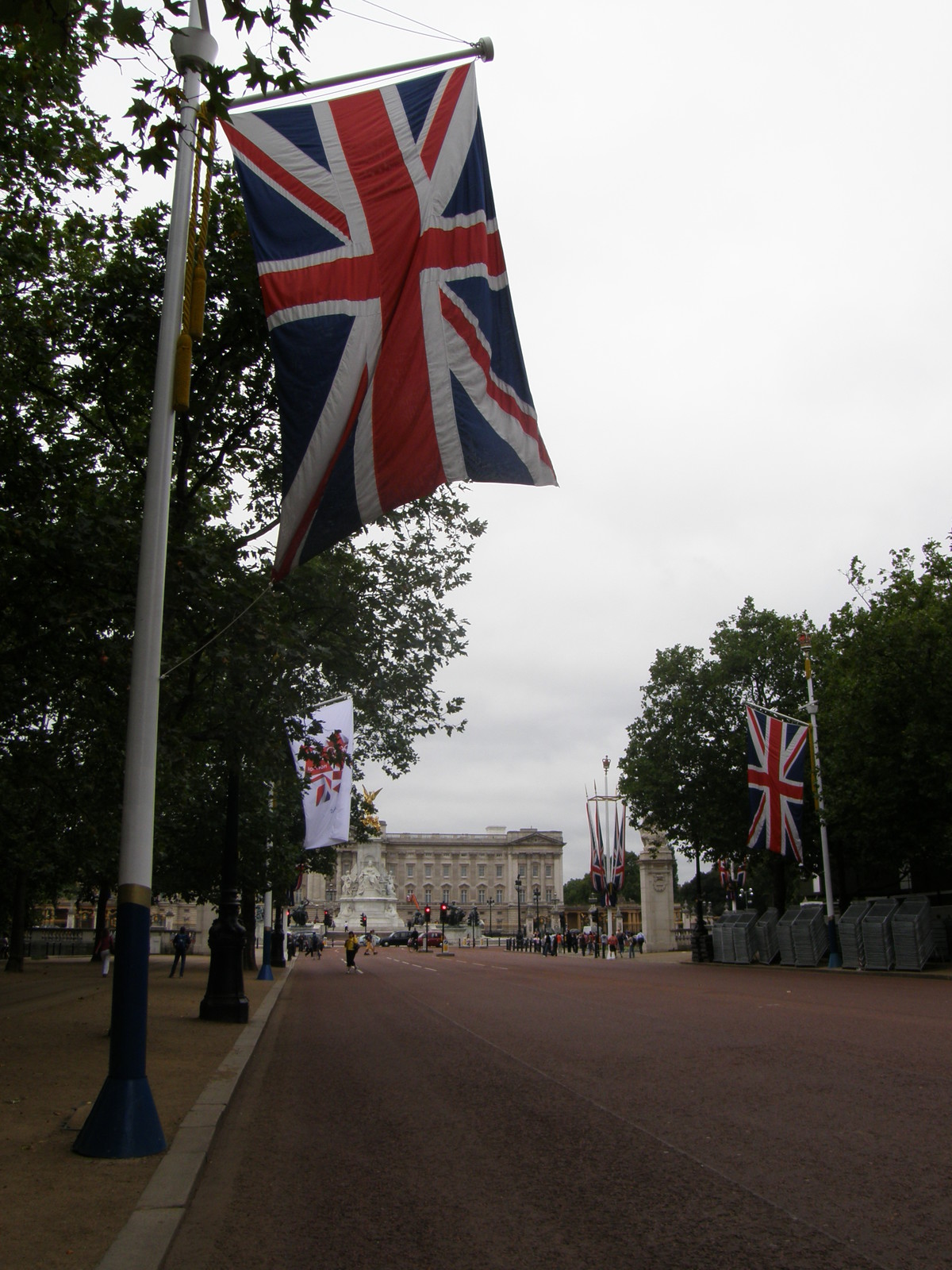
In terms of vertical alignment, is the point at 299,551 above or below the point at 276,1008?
above

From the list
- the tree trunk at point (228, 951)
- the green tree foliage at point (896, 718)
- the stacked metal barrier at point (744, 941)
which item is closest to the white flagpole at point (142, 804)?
the tree trunk at point (228, 951)

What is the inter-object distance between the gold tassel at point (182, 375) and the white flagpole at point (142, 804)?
4 centimetres

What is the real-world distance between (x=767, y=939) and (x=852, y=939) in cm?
819

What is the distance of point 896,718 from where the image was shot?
34469mm

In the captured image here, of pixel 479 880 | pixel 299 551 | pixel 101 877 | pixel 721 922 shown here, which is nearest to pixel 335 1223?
pixel 299 551

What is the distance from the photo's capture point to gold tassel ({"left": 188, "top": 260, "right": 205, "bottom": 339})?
27.8ft

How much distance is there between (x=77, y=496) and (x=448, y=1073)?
9.55 meters

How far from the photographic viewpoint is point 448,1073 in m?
11.5

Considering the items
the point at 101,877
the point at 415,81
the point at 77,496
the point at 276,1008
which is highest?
the point at 415,81

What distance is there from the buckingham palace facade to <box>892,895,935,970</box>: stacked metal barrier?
450 ft

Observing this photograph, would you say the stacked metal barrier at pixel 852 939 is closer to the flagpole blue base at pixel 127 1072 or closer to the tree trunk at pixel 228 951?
the tree trunk at pixel 228 951

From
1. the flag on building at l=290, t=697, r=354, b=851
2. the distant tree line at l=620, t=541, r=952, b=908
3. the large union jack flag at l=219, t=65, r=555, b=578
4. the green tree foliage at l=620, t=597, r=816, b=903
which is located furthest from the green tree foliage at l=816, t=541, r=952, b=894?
the large union jack flag at l=219, t=65, r=555, b=578

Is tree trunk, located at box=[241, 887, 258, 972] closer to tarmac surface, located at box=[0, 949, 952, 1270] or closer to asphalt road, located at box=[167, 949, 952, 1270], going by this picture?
tarmac surface, located at box=[0, 949, 952, 1270]

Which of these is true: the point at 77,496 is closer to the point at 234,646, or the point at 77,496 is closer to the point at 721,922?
the point at 234,646
